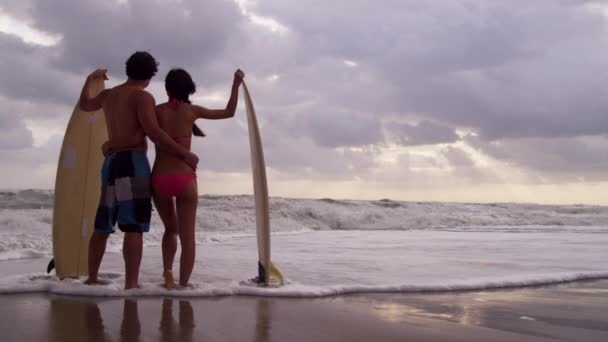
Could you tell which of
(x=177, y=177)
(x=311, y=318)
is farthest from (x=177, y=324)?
(x=177, y=177)

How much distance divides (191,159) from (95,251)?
2.74ft

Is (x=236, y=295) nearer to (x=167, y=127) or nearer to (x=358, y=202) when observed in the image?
(x=167, y=127)

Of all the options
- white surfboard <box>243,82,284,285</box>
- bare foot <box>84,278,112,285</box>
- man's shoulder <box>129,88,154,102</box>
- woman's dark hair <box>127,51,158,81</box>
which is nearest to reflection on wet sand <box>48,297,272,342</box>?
bare foot <box>84,278,112,285</box>

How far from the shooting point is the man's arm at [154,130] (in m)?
3.17

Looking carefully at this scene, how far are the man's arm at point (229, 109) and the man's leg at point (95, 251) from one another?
0.90 m

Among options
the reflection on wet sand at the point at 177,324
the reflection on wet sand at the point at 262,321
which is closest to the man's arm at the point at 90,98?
the reflection on wet sand at the point at 177,324

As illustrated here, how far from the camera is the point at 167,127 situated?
3330 millimetres

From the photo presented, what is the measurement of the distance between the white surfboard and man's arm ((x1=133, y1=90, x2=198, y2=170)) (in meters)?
0.50

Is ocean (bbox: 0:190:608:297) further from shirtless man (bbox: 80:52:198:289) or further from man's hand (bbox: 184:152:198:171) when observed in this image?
man's hand (bbox: 184:152:198:171)

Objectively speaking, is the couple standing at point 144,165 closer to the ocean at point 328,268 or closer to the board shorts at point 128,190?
the board shorts at point 128,190

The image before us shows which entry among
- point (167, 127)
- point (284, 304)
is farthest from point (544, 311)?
point (167, 127)

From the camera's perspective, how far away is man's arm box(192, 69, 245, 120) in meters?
3.45

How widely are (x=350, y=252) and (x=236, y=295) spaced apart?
3.01 m

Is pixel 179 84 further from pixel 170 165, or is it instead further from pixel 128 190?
pixel 128 190
